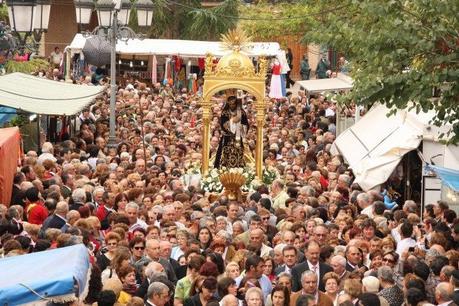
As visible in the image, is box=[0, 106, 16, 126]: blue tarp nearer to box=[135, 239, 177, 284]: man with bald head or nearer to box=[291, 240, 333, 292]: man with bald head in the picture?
box=[135, 239, 177, 284]: man with bald head

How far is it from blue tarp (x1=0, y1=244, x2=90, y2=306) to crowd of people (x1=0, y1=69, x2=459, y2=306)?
991 millimetres

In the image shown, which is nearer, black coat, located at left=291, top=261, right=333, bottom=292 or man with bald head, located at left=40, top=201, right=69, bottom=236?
black coat, located at left=291, top=261, right=333, bottom=292

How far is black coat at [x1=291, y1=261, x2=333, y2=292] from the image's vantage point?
670 inches

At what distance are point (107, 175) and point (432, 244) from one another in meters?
8.39

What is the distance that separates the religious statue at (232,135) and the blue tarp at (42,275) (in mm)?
16541

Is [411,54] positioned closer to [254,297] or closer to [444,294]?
[444,294]

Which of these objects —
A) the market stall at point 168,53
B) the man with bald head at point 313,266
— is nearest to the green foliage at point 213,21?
the market stall at point 168,53

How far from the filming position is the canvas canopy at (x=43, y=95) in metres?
28.8

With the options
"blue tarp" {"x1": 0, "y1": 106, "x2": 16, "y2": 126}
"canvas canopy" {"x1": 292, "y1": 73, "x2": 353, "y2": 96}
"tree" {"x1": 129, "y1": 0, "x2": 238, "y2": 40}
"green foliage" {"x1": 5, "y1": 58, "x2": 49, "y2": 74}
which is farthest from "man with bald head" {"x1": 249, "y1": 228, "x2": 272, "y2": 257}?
"tree" {"x1": 129, "y1": 0, "x2": 238, "y2": 40}

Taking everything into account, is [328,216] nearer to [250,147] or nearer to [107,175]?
[107,175]

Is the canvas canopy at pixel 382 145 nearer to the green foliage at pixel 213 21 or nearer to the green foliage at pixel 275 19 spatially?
the green foliage at pixel 275 19

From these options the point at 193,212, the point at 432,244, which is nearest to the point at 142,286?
the point at 432,244

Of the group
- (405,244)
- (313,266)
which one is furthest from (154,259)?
(405,244)

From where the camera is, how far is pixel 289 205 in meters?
23.5
